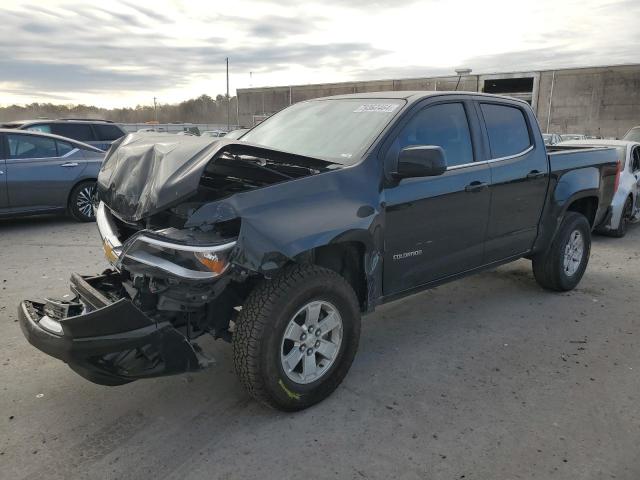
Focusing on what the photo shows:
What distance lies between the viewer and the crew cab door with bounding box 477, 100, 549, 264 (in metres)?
4.38

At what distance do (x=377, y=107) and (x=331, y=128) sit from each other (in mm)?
378

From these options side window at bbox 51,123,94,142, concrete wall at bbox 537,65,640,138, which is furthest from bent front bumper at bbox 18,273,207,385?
concrete wall at bbox 537,65,640,138

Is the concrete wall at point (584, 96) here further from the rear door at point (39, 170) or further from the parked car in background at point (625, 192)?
the rear door at point (39, 170)

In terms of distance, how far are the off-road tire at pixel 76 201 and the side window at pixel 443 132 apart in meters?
6.68

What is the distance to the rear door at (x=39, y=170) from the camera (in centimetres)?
781

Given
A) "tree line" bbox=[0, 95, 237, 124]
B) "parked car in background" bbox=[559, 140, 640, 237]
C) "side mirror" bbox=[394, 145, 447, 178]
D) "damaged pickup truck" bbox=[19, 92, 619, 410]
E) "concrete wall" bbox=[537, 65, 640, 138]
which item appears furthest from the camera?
"tree line" bbox=[0, 95, 237, 124]

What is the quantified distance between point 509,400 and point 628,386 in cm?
91

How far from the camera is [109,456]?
2.73m

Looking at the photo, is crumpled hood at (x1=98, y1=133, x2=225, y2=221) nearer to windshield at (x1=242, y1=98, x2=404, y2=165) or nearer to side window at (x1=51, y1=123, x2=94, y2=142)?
windshield at (x1=242, y1=98, x2=404, y2=165)

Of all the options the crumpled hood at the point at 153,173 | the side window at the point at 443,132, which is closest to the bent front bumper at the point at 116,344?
the crumpled hood at the point at 153,173

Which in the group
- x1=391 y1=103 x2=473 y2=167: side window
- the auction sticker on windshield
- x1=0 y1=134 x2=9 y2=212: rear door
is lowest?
x1=0 y1=134 x2=9 y2=212: rear door

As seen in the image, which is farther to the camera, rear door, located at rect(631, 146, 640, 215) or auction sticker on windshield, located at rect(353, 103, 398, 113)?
rear door, located at rect(631, 146, 640, 215)

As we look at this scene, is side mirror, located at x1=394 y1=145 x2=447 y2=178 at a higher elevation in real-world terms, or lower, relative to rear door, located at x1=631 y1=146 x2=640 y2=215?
higher

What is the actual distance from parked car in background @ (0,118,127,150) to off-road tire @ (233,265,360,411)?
10.2 m
